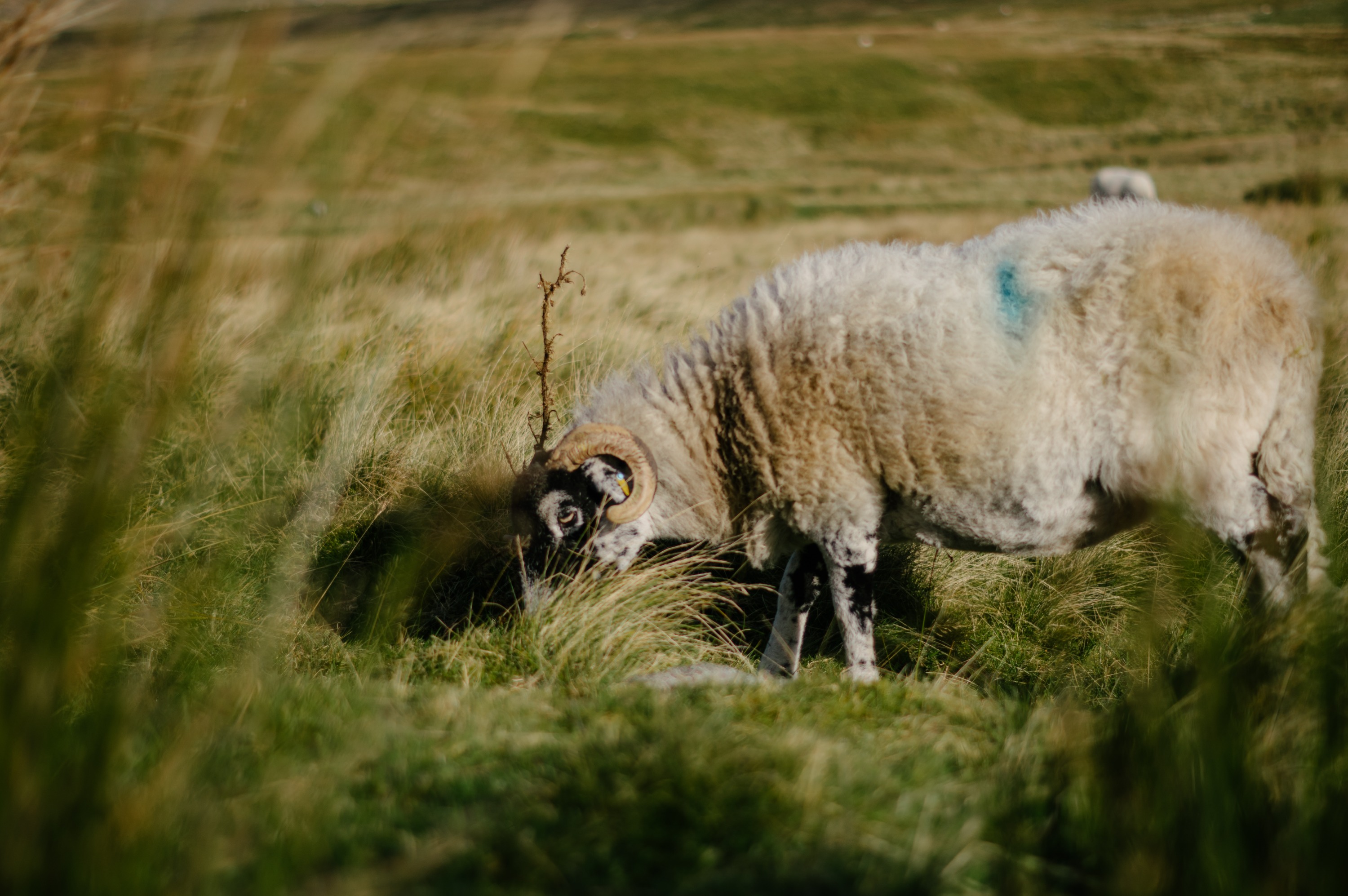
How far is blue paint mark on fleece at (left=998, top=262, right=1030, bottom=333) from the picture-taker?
4.27m

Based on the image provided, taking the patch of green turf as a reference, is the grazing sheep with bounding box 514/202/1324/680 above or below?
below

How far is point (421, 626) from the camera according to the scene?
5.15 meters

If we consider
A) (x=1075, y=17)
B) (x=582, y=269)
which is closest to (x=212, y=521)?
(x=582, y=269)

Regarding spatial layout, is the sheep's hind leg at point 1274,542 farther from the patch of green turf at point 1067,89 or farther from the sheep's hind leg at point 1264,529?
the patch of green turf at point 1067,89

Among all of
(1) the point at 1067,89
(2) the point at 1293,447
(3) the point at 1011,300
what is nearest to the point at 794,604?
(3) the point at 1011,300

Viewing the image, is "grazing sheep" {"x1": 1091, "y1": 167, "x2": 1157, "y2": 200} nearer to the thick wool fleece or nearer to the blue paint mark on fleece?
the thick wool fleece

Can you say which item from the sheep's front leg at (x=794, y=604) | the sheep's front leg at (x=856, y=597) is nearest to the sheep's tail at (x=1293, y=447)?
the sheep's front leg at (x=856, y=597)

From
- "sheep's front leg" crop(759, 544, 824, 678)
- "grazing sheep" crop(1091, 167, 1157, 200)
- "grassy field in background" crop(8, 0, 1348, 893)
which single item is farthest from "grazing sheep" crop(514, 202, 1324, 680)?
"grazing sheep" crop(1091, 167, 1157, 200)

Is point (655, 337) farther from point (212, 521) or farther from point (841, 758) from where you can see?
point (841, 758)

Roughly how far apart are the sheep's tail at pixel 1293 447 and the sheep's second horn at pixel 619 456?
2739 millimetres

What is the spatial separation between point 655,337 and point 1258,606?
5233 millimetres

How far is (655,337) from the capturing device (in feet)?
27.1

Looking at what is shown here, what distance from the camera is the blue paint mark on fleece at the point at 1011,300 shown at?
168 inches

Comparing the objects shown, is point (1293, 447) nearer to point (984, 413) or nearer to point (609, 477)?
point (984, 413)
